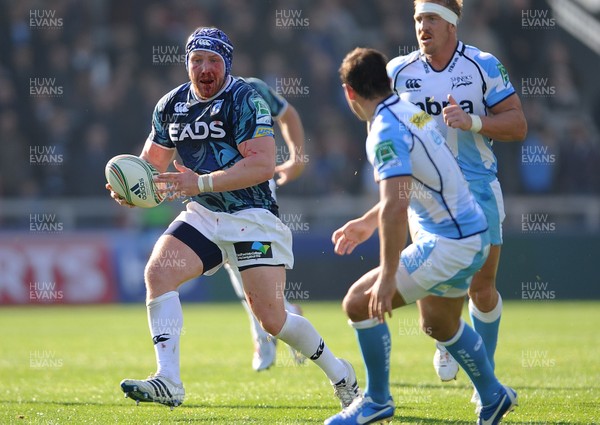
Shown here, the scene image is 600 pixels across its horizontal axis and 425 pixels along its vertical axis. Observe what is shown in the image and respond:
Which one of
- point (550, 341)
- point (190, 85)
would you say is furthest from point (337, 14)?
point (190, 85)

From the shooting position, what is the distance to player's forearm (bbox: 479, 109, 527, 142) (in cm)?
697

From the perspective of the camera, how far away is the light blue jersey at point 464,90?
718 cm

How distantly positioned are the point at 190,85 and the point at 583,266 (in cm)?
1189

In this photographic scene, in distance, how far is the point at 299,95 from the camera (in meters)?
19.9

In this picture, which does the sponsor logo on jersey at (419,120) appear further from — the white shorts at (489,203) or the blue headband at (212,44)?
the blue headband at (212,44)

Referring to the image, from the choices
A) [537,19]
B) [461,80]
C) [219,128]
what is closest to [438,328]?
[461,80]

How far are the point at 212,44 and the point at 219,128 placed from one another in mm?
573

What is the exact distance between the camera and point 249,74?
65.2 ft

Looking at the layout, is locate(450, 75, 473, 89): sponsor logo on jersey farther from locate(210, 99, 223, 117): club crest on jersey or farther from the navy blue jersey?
locate(210, 99, 223, 117): club crest on jersey

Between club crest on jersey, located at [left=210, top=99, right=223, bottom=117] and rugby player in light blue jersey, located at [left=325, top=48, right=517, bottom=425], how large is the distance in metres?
1.37

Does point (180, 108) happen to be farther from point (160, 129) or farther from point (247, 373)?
point (247, 373)

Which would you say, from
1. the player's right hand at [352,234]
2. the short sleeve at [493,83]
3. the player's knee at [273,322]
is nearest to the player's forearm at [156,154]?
the player's knee at [273,322]

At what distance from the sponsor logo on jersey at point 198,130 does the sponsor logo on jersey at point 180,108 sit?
9cm

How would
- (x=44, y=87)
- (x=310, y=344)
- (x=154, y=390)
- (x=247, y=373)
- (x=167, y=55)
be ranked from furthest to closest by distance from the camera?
(x=167, y=55) < (x=44, y=87) < (x=247, y=373) < (x=310, y=344) < (x=154, y=390)
